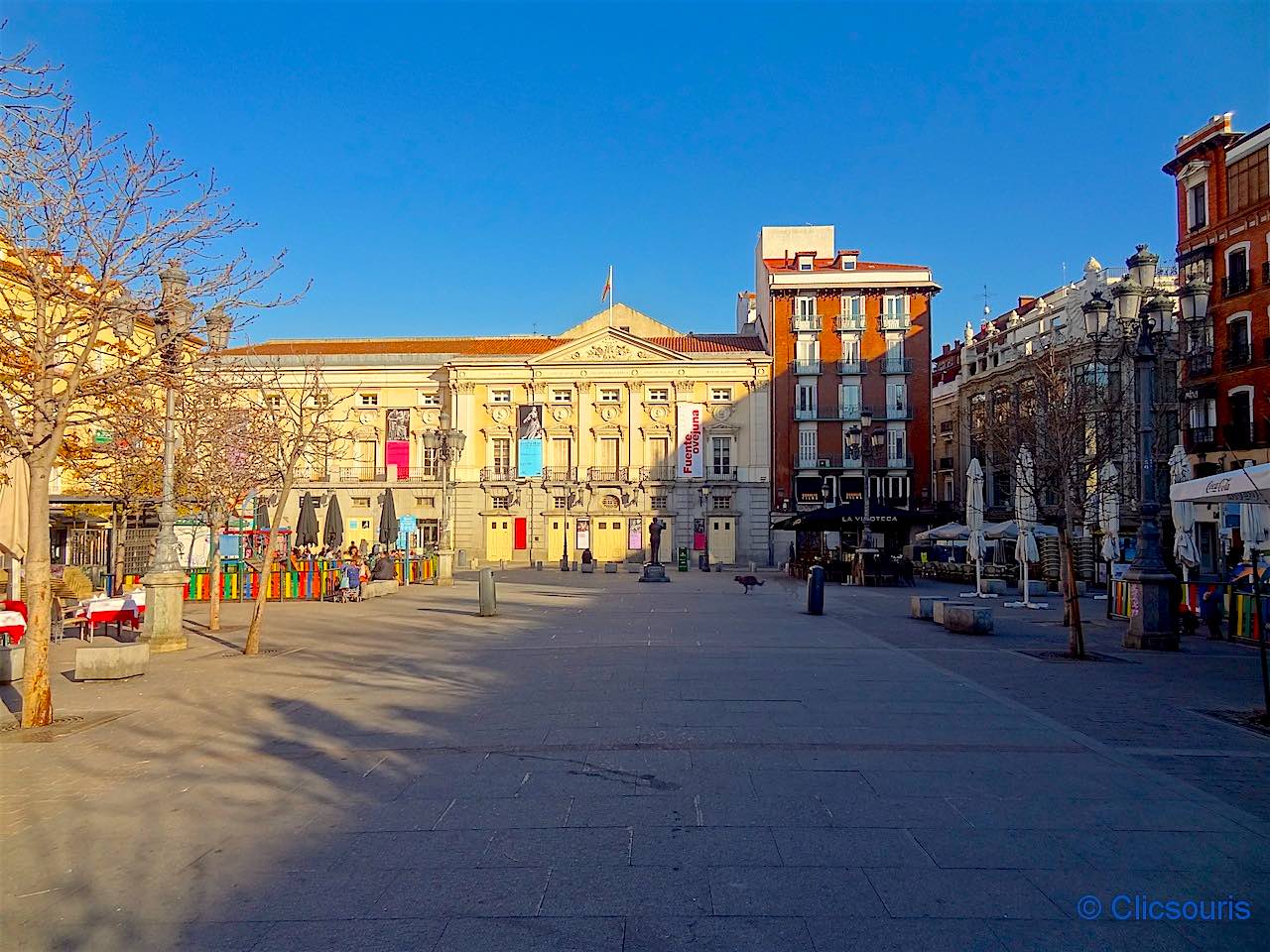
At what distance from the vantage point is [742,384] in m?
51.4

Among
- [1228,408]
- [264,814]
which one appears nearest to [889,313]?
[1228,408]

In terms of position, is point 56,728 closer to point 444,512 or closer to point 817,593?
point 817,593

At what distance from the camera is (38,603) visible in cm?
788

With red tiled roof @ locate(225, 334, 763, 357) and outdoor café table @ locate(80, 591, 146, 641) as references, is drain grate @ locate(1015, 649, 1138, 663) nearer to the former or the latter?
outdoor café table @ locate(80, 591, 146, 641)

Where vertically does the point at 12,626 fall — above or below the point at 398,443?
below

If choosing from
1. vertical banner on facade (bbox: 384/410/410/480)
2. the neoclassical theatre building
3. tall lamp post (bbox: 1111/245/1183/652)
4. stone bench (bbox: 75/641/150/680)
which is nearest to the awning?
tall lamp post (bbox: 1111/245/1183/652)

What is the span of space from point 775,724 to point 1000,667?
523 centimetres

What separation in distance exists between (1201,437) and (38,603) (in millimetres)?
37762

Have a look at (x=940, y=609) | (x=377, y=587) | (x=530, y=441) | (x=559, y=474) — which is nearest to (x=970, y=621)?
(x=940, y=609)

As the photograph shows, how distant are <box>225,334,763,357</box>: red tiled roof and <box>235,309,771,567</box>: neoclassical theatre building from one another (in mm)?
1824

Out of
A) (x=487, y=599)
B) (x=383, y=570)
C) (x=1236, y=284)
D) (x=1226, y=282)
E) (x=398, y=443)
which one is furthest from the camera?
(x=398, y=443)

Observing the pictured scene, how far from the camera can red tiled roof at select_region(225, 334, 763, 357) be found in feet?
180

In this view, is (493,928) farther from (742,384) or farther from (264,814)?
(742,384)

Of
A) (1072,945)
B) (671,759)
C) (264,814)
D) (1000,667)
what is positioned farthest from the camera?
(1000,667)
